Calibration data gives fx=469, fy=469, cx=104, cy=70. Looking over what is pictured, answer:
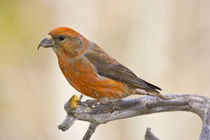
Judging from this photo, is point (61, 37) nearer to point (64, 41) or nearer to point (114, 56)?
point (64, 41)

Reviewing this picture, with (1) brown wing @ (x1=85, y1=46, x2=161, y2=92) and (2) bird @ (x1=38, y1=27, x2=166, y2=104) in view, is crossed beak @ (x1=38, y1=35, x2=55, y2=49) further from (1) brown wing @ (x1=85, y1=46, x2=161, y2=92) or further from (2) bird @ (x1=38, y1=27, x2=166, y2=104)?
(1) brown wing @ (x1=85, y1=46, x2=161, y2=92)

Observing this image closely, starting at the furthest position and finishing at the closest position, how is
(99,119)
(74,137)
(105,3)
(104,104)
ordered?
1. (105,3)
2. (74,137)
3. (104,104)
4. (99,119)

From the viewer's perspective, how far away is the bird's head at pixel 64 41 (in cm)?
578

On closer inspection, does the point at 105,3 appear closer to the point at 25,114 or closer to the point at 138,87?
the point at 25,114

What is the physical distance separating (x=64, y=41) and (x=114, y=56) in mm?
4334

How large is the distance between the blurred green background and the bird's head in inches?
143

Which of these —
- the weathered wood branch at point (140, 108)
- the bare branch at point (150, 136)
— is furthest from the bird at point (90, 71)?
the bare branch at point (150, 136)

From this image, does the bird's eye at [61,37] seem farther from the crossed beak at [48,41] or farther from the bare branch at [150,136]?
the bare branch at [150,136]

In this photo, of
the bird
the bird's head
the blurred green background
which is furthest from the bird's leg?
the blurred green background

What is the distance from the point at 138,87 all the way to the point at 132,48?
4.21 m

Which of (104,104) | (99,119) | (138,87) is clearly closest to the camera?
(99,119)

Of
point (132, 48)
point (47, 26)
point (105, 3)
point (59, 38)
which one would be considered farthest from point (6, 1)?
point (59, 38)

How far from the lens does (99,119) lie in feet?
16.9

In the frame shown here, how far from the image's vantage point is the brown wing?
614 centimetres
